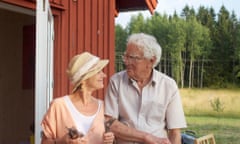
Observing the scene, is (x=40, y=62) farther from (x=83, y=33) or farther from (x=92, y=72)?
(x=83, y=33)

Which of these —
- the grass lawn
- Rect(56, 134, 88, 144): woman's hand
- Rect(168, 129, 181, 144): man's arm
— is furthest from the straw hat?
the grass lawn

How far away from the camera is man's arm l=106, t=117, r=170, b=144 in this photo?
2.08 metres

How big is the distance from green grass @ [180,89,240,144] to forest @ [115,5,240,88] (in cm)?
25

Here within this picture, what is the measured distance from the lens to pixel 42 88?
119 inches

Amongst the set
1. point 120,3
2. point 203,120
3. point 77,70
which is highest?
point 120,3

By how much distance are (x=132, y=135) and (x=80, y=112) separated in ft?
1.15

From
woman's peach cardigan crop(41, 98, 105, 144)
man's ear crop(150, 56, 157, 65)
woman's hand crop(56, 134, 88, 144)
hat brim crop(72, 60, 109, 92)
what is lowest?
woman's hand crop(56, 134, 88, 144)

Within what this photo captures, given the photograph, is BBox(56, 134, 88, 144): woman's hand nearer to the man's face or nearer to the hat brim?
the hat brim

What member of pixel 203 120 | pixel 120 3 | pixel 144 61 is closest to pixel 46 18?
pixel 144 61

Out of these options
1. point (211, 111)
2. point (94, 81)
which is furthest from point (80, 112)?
point (211, 111)

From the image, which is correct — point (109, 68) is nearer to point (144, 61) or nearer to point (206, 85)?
point (144, 61)

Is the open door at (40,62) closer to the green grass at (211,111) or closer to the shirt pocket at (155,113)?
the shirt pocket at (155,113)

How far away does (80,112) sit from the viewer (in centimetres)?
188

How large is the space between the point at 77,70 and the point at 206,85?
35.3ft
